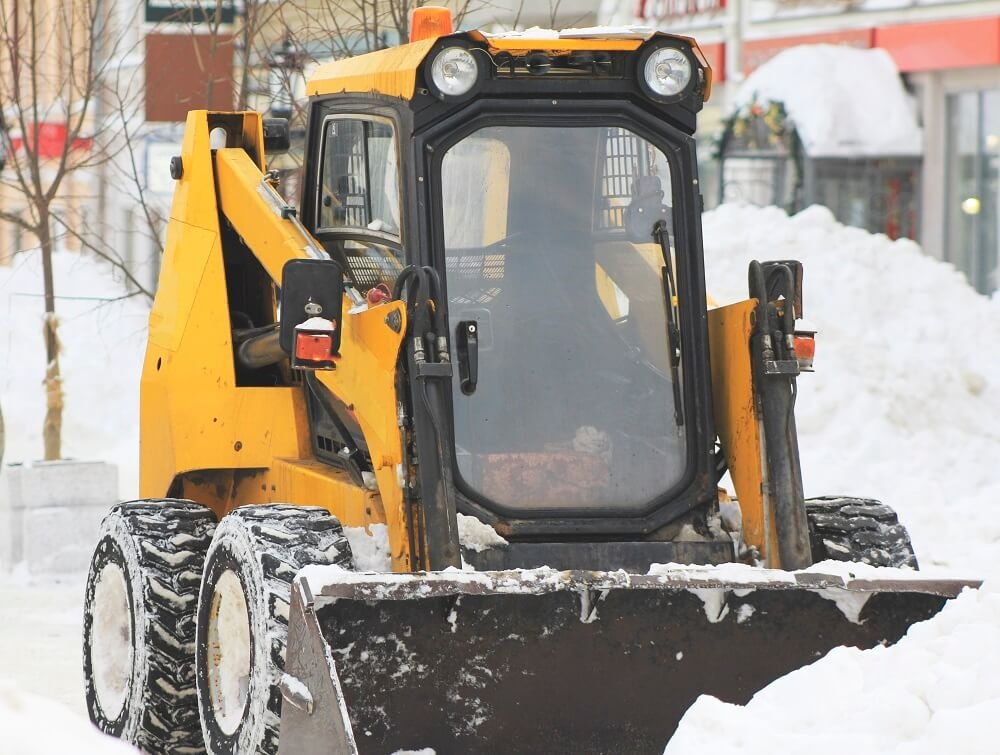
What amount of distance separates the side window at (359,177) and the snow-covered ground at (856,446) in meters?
1.22

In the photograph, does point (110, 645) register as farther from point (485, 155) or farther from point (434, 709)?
point (485, 155)

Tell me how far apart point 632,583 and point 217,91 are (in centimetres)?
702

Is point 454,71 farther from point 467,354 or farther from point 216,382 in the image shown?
point 216,382

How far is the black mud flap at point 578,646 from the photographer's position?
537 cm

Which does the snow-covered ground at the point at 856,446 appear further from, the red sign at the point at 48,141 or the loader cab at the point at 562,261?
the red sign at the point at 48,141

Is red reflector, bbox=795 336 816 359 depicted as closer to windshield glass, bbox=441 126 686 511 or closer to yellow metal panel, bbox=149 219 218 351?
windshield glass, bbox=441 126 686 511

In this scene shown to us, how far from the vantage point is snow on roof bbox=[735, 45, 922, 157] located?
74.1ft

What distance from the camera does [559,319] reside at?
19.7 ft

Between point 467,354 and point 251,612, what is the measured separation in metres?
1.05

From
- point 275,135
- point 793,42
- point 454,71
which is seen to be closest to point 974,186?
point 793,42

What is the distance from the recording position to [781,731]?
180 inches

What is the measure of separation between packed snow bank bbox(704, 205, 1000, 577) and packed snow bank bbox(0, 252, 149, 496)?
604cm

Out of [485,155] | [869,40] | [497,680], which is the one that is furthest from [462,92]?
[869,40]

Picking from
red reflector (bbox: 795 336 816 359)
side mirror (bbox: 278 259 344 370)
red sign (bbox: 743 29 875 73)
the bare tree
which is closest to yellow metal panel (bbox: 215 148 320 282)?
side mirror (bbox: 278 259 344 370)
